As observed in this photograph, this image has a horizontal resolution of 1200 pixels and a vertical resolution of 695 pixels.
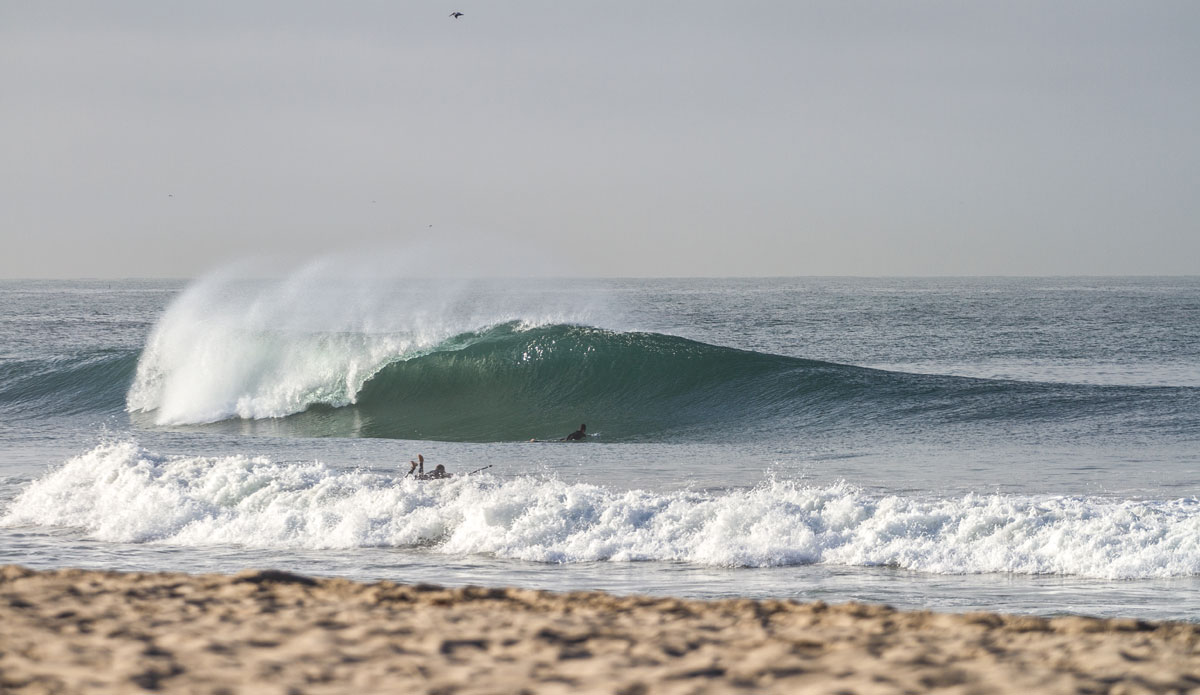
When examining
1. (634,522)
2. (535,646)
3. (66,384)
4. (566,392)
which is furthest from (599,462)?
(66,384)

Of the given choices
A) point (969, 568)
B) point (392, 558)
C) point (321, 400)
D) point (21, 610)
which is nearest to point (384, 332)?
point (321, 400)

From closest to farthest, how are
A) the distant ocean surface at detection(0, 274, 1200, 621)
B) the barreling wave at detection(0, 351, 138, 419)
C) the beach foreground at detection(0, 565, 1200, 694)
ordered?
the beach foreground at detection(0, 565, 1200, 694), the distant ocean surface at detection(0, 274, 1200, 621), the barreling wave at detection(0, 351, 138, 419)

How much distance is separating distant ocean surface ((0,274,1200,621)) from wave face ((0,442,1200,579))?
0.11 ft

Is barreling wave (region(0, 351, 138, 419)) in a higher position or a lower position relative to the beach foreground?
lower

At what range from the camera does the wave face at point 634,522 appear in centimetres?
915

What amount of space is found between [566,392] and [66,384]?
1207cm

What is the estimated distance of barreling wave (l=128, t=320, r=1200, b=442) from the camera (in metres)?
19.2

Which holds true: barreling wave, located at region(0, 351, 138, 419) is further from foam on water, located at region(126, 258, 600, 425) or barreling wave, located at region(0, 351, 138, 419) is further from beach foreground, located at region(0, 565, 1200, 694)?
beach foreground, located at region(0, 565, 1200, 694)

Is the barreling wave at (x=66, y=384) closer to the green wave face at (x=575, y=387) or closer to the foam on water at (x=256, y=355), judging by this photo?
the foam on water at (x=256, y=355)

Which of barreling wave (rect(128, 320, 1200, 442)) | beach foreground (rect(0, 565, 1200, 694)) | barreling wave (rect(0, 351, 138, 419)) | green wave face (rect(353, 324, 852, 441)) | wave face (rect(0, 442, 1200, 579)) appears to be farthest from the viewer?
barreling wave (rect(0, 351, 138, 419))

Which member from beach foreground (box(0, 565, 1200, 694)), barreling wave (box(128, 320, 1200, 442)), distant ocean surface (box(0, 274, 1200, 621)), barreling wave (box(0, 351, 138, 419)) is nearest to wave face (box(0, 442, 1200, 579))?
distant ocean surface (box(0, 274, 1200, 621))

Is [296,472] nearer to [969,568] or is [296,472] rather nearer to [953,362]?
[969,568]

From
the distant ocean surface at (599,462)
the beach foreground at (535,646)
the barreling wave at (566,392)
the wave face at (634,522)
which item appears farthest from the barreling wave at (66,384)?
the beach foreground at (535,646)

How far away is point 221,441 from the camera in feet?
59.6
